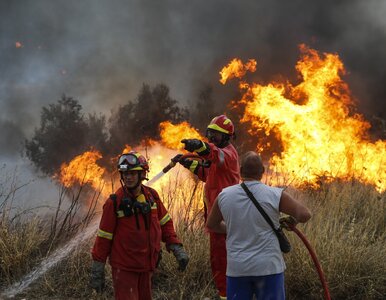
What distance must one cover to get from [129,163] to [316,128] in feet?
26.0

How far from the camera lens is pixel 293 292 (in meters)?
4.91

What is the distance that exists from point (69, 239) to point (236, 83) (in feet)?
32.7

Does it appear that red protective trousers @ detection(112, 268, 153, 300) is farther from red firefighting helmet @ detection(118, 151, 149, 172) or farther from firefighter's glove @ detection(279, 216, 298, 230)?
firefighter's glove @ detection(279, 216, 298, 230)

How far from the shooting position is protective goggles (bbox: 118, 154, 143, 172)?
3.59 meters

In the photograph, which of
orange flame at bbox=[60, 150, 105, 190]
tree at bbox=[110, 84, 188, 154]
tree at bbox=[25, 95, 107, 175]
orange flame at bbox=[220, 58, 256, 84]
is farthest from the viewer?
tree at bbox=[25, 95, 107, 175]

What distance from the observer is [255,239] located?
9.93ft

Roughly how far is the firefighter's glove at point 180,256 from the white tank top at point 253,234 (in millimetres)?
658

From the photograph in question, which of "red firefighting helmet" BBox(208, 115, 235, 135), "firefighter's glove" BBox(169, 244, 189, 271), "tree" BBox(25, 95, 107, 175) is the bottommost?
"firefighter's glove" BBox(169, 244, 189, 271)

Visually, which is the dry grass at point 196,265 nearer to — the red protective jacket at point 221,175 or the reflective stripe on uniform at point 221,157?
the red protective jacket at point 221,175

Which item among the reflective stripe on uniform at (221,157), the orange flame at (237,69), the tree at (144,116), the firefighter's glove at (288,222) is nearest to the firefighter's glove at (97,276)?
the firefighter's glove at (288,222)

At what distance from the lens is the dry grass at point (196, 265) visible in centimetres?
488

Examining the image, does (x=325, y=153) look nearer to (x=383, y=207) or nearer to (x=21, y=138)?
(x=383, y=207)

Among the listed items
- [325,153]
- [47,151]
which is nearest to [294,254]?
[325,153]

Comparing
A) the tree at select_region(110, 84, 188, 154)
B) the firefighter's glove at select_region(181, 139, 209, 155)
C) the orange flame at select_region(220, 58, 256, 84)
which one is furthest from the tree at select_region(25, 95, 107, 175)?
the firefighter's glove at select_region(181, 139, 209, 155)
